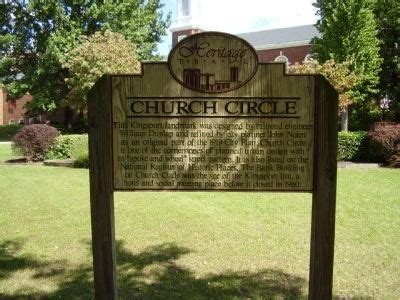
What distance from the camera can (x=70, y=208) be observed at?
851 cm

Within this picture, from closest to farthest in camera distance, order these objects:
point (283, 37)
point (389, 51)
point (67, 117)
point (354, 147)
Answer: point (354, 147)
point (389, 51)
point (67, 117)
point (283, 37)

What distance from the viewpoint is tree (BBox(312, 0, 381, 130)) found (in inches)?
872

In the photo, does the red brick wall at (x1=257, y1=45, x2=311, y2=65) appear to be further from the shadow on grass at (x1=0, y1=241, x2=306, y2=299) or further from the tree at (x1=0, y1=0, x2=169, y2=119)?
the shadow on grass at (x1=0, y1=241, x2=306, y2=299)

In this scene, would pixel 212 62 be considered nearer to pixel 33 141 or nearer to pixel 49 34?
pixel 33 141

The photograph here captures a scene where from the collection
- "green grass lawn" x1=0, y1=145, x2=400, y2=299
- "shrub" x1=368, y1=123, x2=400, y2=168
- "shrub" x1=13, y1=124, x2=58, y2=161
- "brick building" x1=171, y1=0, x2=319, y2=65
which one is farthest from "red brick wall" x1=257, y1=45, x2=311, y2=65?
"green grass lawn" x1=0, y1=145, x2=400, y2=299

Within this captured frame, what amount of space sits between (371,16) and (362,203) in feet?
54.7

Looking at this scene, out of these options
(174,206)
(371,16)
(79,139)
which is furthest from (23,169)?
(371,16)

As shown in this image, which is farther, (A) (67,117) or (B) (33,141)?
(A) (67,117)

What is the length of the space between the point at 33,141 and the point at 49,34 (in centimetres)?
1591

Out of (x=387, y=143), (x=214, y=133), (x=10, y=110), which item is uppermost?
(x=10, y=110)

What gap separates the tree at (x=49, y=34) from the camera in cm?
2870

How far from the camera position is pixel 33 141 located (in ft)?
55.0

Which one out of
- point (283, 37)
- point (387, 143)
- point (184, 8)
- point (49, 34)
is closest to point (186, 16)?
point (184, 8)

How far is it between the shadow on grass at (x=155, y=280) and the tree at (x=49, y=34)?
24.9m
